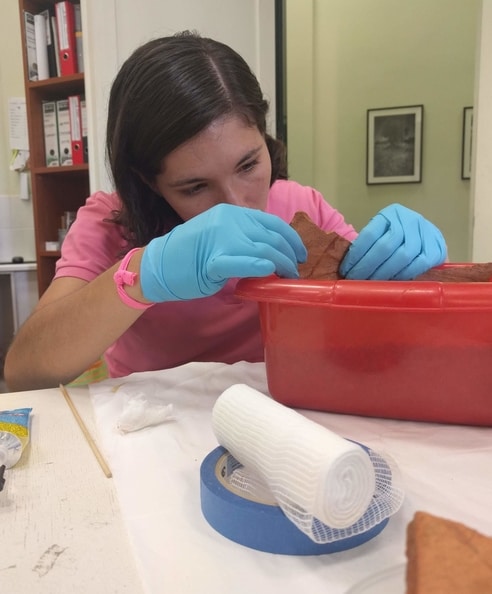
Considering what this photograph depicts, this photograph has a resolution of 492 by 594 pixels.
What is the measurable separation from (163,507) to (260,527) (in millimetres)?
101

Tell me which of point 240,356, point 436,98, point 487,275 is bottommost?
point 240,356

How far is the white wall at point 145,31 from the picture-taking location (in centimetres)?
152

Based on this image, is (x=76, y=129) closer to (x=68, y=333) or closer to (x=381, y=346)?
(x=68, y=333)

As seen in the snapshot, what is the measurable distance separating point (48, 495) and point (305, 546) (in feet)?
0.74

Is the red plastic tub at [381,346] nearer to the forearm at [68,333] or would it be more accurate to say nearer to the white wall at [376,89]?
the forearm at [68,333]

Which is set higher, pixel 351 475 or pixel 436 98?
pixel 436 98

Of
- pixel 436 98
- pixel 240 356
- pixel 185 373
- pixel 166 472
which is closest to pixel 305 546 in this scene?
pixel 166 472

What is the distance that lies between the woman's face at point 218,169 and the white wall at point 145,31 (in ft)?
2.82

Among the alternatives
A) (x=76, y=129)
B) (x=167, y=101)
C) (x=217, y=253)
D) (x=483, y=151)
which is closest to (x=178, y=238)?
(x=217, y=253)

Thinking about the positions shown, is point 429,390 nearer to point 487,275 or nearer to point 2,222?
point 487,275

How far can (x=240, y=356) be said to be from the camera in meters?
0.95

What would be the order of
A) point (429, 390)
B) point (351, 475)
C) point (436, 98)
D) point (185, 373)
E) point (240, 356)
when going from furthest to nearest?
point (436, 98), point (240, 356), point (185, 373), point (429, 390), point (351, 475)

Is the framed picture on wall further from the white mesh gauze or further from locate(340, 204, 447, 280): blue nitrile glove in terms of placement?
the white mesh gauze

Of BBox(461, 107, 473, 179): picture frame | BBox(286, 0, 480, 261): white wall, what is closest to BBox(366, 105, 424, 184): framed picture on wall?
BBox(286, 0, 480, 261): white wall
